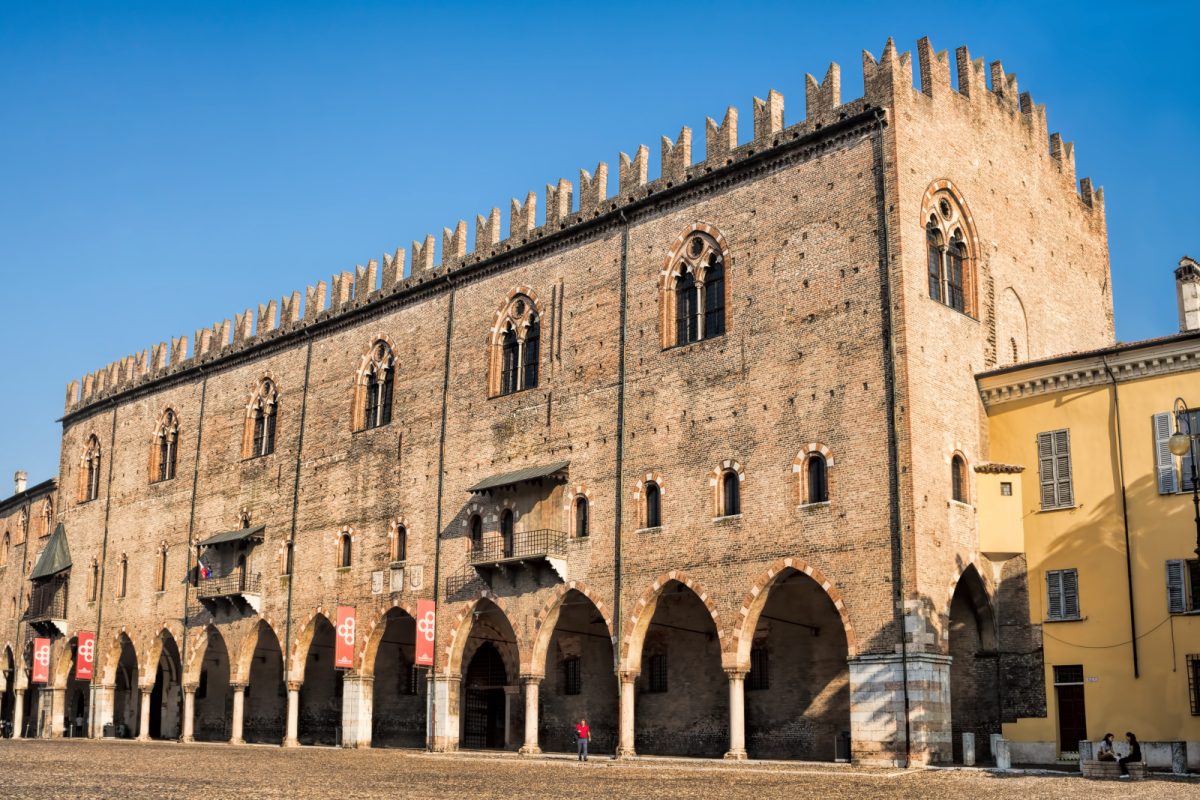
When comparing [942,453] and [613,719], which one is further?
[613,719]

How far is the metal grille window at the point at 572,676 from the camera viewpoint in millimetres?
35656

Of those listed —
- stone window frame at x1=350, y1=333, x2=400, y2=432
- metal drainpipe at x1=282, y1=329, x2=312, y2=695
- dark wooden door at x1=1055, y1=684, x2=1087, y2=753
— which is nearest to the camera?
dark wooden door at x1=1055, y1=684, x2=1087, y2=753

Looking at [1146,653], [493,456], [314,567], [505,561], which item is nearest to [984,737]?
[1146,653]

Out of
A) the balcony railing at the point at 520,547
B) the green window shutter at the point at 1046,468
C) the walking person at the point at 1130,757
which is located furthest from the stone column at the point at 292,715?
the walking person at the point at 1130,757

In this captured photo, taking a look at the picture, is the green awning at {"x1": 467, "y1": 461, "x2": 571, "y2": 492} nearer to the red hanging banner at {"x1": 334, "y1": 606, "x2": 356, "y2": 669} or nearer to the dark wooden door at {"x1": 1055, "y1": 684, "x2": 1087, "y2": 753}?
the red hanging banner at {"x1": 334, "y1": 606, "x2": 356, "y2": 669}

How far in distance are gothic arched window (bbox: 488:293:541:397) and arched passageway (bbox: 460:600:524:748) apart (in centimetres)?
679

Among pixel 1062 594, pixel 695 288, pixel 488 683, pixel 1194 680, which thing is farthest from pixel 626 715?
pixel 1194 680

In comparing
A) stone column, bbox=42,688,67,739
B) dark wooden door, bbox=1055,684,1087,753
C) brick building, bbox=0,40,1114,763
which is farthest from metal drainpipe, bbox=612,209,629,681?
stone column, bbox=42,688,67,739

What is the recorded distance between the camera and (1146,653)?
84.3ft

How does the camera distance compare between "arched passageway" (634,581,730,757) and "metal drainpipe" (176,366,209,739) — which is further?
"metal drainpipe" (176,366,209,739)

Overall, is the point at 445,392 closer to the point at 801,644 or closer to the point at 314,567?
the point at 314,567

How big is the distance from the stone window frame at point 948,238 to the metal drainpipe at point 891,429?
107cm

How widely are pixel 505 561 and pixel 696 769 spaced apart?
8.54 m

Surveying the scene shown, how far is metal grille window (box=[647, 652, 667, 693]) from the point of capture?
3372cm
